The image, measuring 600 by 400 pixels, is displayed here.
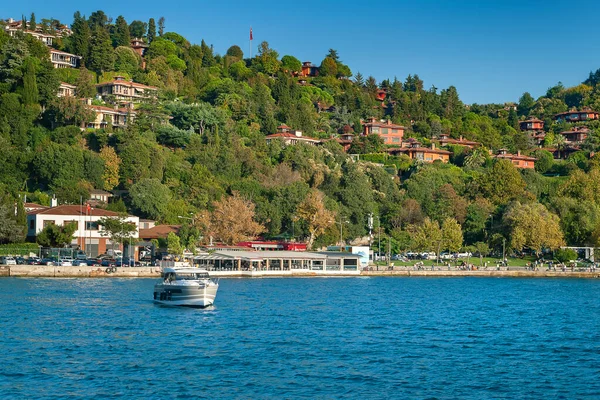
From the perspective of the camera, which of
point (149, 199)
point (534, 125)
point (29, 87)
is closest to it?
point (149, 199)

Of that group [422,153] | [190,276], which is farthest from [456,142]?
[190,276]

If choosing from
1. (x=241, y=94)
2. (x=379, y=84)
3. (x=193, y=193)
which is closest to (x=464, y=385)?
(x=193, y=193)

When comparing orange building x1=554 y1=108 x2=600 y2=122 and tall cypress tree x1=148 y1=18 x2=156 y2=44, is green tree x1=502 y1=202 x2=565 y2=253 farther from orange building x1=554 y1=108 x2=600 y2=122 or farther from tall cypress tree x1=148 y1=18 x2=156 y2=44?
tall cypress tree x1=148 y1=18 x2=156 y2=44

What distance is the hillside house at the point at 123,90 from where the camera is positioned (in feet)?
381

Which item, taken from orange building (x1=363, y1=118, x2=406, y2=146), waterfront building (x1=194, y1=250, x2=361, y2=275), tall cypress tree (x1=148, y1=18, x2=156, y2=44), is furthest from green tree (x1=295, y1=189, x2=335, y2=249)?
tall cypress tree (x1=148, y1=18, x2=156, y2=44)

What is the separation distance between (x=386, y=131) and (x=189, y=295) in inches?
3561

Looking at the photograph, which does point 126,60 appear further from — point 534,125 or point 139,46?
point 534,125

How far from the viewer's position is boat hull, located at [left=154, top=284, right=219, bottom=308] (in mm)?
47281

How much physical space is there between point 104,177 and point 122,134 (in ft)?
20.7

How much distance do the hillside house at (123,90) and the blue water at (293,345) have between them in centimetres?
5952

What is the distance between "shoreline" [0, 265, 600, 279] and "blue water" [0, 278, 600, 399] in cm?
678

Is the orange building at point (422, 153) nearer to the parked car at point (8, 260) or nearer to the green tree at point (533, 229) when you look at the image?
the green tree at point (533, 229)

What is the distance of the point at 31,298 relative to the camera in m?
49.9

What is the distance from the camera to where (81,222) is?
78188mm
